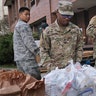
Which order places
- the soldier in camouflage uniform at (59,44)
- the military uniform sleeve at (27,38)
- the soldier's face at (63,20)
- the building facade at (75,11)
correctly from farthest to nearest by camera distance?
the building facade at (75,11) < the military uniform sleeve at (27,38) < the soldier in camouflage uniform at (59,44) < the soldier's face at (63,20)

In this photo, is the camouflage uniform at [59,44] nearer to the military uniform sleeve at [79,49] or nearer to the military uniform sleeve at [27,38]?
the military uniform sleeve at [79,49]

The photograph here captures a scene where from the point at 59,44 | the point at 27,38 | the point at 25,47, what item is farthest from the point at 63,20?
the point at 25,47

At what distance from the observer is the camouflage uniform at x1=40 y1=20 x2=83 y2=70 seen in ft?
14.5

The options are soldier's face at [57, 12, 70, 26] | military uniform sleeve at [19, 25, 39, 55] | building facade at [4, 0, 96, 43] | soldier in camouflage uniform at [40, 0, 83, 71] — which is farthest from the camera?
building facade at [4, 0, 96, 43]

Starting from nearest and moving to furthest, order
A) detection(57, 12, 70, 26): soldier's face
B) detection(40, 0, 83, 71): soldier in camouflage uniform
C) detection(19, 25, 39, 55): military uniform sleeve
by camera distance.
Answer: detection(57, 12, 70, 26): soldier's face
detection(40, 0, 83, 71): soldier in camouflage uniform
detection(19, 25, 39, 55): military uniform sleeve

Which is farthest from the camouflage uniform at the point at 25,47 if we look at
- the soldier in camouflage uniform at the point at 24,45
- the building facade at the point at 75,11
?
the building facade at the point at 75,11

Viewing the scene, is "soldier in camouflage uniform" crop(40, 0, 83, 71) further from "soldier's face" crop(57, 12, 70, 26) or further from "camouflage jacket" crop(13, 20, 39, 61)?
"camouflage jacket" crop(13, 20, 39, 61)

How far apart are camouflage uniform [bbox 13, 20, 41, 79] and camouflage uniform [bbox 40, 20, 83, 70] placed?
0.99 m

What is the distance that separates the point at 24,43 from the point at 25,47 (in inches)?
3.1

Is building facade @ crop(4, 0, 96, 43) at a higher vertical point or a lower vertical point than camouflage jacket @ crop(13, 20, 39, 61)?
higher

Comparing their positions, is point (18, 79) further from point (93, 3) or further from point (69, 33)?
point (93, 3)

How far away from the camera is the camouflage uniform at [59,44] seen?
4.43 m

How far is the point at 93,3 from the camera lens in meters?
17.3

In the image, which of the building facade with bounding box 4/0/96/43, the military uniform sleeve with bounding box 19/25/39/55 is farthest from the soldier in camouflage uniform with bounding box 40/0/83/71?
the building facade with bounding box 4/0/96/43
